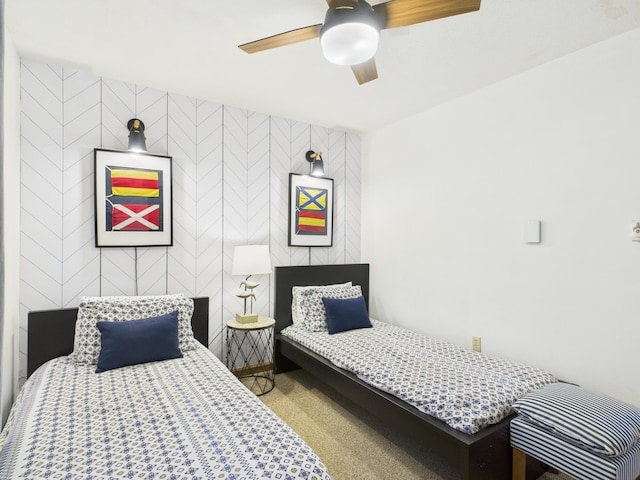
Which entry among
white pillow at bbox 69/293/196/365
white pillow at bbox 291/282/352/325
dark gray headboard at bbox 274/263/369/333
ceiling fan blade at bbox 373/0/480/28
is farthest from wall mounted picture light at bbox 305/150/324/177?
ceiling fan blade at bbox 373/0/480/28

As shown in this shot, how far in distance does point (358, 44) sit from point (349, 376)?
2.05m

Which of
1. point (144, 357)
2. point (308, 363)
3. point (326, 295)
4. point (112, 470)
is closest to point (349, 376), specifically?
point (308, 363)

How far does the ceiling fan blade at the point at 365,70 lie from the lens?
2.13m

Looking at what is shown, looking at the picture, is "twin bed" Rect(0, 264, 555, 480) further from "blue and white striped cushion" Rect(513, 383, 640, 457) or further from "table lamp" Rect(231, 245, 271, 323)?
"table lamp" Rect(231, 245, 271, 323)

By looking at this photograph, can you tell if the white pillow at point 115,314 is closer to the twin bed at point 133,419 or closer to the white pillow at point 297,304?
the twin bed at point 133,419

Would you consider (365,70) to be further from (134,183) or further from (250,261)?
(134,183)

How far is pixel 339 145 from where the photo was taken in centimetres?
415

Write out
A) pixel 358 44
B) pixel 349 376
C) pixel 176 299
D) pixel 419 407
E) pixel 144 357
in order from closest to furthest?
1. pixel 358 44
2. pixel 419 407
3. pixel 144 357
4. pixel 349 376
5. pixel 176 299

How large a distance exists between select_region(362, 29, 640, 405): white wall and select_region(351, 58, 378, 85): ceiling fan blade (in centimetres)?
126

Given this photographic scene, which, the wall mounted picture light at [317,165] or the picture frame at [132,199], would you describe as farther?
the wall mounted picture light at [317,165]

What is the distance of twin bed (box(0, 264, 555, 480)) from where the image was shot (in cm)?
145

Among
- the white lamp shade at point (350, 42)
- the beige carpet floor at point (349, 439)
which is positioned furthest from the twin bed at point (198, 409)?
the white lamp shade at point (350, 42)

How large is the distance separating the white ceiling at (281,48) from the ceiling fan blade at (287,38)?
0.69 ft

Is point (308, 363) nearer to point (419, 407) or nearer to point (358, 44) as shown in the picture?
point (419, 407)
